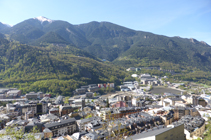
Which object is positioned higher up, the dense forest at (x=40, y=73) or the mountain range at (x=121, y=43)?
the mountain range at (x=121, y=43)

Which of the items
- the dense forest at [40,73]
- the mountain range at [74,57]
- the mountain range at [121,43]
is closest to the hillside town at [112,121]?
the dense forest at [40,73]

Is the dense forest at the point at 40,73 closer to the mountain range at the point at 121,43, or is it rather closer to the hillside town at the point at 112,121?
the hillside town at the point at 112,121

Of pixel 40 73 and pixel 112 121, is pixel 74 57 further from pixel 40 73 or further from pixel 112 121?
pixel 112 121

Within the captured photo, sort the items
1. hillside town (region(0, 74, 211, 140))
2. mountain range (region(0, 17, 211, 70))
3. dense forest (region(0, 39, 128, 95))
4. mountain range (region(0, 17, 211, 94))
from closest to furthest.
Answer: hillside town (region(0, 74, 211, 140))
dense forest (region(0, 39, 128, 95))
mountain range (region(0, 17, 211, 94))
mountain range (region(0, 17, 211, 70))

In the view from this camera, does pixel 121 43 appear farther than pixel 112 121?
Yes

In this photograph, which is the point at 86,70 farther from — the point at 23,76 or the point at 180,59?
the point at 180,59

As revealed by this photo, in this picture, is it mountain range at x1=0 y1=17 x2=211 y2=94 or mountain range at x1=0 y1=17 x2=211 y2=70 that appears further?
mountain range at x1=0 y1=17 x2=211 y2=70

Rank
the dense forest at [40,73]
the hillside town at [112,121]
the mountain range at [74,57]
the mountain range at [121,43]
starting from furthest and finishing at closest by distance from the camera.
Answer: the mountain range at [121,43], the mountain range at [74,57], the dense forest at [40,73], the hillside town at [112,121]

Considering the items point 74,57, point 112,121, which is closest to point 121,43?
point 74,57

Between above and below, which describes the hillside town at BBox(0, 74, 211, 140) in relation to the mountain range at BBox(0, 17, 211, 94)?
below

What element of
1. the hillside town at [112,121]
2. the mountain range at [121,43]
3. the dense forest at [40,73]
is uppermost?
the mountain range at [121,43]

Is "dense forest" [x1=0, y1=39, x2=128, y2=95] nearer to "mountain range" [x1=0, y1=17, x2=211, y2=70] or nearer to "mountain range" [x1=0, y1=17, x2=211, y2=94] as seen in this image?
"mountain range" [x1=0, y1=17, x2=211, y2=94]

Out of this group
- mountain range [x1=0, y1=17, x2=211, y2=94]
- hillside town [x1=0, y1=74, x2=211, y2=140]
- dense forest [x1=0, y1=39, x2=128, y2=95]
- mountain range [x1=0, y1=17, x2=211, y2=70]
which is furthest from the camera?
mountain range [x1=0, y1=17, x2=211, y2=70]

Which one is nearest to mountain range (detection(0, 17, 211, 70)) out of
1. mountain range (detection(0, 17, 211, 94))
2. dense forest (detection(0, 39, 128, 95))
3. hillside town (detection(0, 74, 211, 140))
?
mountain range (detection(0, 17, 211, 94))
